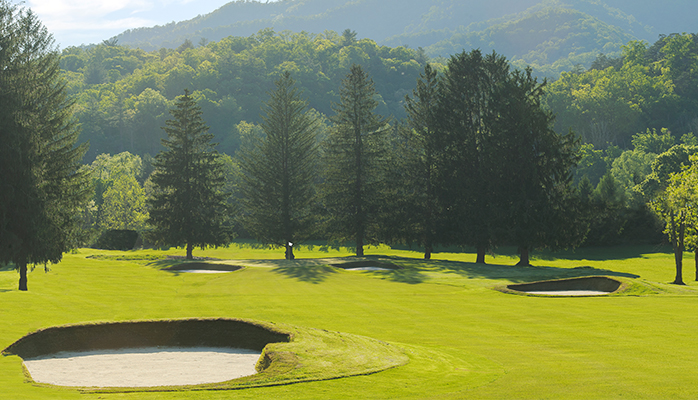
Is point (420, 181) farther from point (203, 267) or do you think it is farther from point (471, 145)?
point (203, 267)

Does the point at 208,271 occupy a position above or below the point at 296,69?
below

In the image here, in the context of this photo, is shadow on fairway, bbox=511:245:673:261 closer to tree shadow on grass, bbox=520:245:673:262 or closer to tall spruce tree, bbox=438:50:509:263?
tree shadow on grass, bbox=520:245:673:262

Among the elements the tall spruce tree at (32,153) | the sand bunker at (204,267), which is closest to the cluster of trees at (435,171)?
the sand bunker at (204,267)

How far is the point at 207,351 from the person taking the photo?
13.2 metres

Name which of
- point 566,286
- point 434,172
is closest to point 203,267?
point 434,172

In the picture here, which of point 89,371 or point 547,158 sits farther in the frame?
point 547,158

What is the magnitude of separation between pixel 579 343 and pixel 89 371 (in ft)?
33.9

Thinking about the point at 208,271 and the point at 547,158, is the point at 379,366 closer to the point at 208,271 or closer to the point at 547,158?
the point at 208,271

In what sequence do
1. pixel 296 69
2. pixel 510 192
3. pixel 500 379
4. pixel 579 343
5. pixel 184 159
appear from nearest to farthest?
1. pixel 500 379
2. pixel 579 343
3. pixel 510 192
4. pixel 184 159
5. pixel 296 69

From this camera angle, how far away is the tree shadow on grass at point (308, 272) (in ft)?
102

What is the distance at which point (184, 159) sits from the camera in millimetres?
47125

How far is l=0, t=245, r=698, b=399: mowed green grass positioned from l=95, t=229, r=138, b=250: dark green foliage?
70.5ft

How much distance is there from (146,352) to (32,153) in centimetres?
1461

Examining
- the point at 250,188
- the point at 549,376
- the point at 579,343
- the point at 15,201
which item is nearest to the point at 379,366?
the point at 549,376
